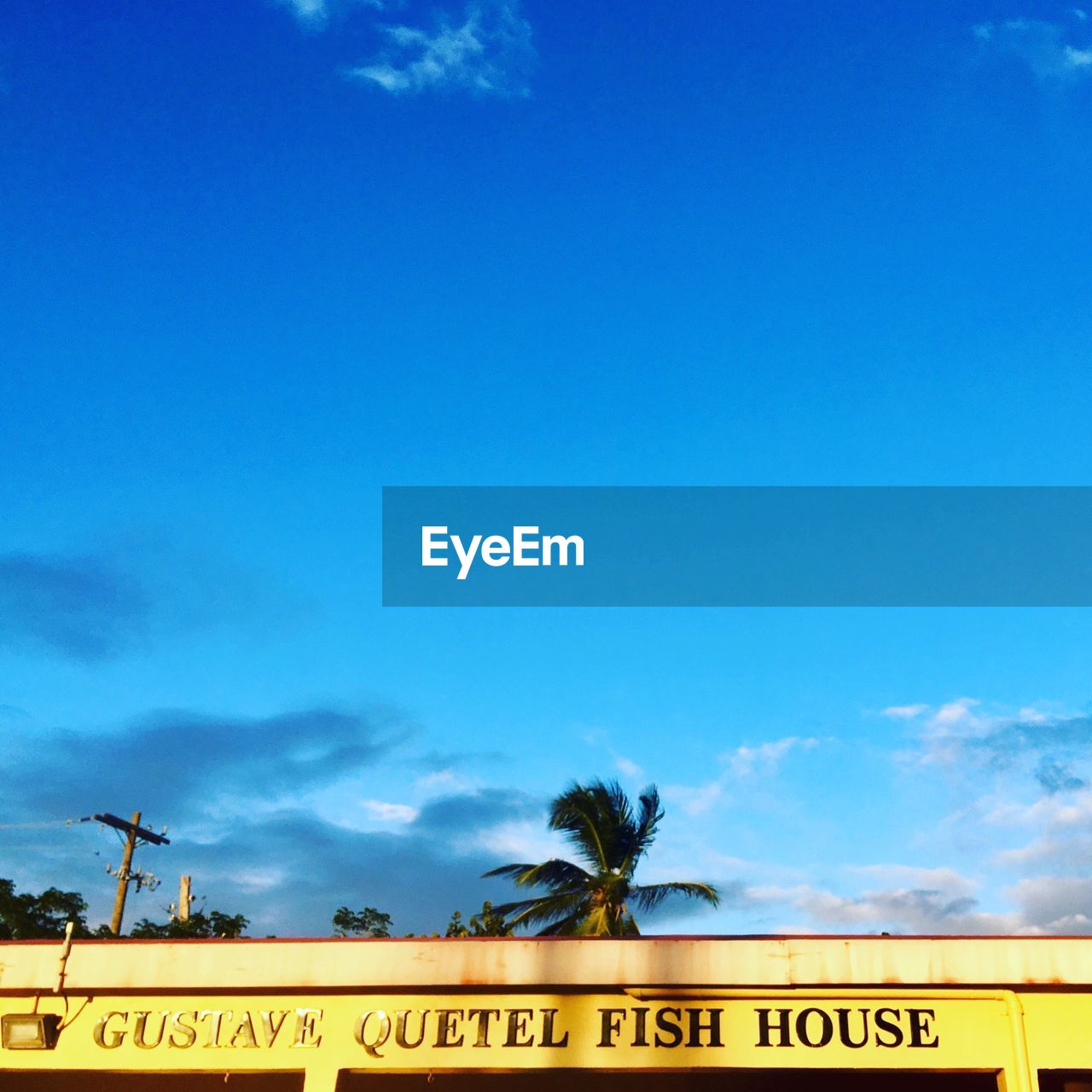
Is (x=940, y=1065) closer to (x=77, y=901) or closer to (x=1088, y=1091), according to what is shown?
(x=1088, y=1091)

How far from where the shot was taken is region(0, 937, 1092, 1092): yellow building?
10172 millimetres

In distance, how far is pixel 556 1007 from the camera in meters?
10.7

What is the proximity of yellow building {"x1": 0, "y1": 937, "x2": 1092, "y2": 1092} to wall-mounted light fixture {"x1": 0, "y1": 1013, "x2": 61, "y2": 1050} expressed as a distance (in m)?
0.02

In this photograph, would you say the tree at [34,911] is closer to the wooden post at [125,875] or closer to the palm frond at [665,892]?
the wooden post at [125,875]

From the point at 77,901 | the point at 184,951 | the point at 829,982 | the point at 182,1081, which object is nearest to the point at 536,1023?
the point at 829,982

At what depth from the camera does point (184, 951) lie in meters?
11.2

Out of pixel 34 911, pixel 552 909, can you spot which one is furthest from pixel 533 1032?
pixel 34 911

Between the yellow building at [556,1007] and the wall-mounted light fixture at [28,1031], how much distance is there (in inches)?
0.7

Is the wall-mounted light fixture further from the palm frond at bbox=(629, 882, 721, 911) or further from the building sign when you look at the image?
the palm frond at bbox=(629, 882, 721, 911)

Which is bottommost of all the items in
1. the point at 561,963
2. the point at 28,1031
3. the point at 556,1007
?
the point at 28,1031

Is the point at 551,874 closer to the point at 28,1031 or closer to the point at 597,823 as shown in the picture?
the point at 597,823

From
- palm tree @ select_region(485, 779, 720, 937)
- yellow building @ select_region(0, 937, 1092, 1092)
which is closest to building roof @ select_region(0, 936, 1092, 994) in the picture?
yellow building @ select_region(0, 937, 1092, 1092)

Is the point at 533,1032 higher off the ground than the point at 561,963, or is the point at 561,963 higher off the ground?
the point at 561,963

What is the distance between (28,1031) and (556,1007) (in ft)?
17.2
